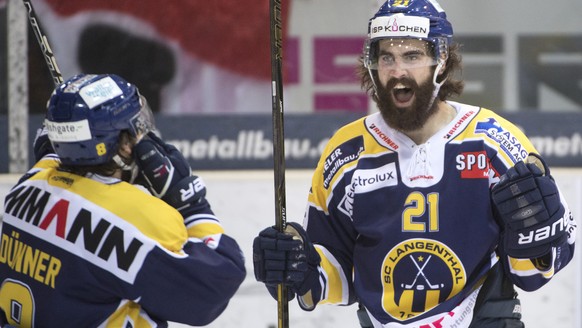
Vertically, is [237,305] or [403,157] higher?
[403,157]

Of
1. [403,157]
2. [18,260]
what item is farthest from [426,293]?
[18,260]

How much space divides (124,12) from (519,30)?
1523 millimetres

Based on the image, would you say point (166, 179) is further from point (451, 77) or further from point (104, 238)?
point (451, 77)

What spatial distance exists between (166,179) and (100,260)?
0.25 metres

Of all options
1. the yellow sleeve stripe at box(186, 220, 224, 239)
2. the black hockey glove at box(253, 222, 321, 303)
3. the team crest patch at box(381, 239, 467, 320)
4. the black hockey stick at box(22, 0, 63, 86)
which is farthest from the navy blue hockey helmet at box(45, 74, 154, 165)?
the team crest patch at box(381, 239, 467, 320)

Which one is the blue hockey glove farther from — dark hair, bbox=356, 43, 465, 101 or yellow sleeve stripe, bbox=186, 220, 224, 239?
dark hair, bbox=356, 43, 465, 101

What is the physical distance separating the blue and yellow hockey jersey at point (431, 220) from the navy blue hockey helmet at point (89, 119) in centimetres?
48

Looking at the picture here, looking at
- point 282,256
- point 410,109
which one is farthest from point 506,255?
point 282,256

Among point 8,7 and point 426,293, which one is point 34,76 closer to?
point 8,7

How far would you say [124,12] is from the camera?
4098 millimetres

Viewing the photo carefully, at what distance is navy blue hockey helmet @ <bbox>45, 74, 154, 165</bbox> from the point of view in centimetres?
221

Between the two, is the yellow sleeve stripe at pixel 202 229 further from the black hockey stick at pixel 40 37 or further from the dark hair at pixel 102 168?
the black hockey stick at pixel 40 37

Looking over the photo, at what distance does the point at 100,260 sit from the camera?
7.14 ft

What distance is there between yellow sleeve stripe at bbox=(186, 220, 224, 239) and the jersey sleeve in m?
0.59
